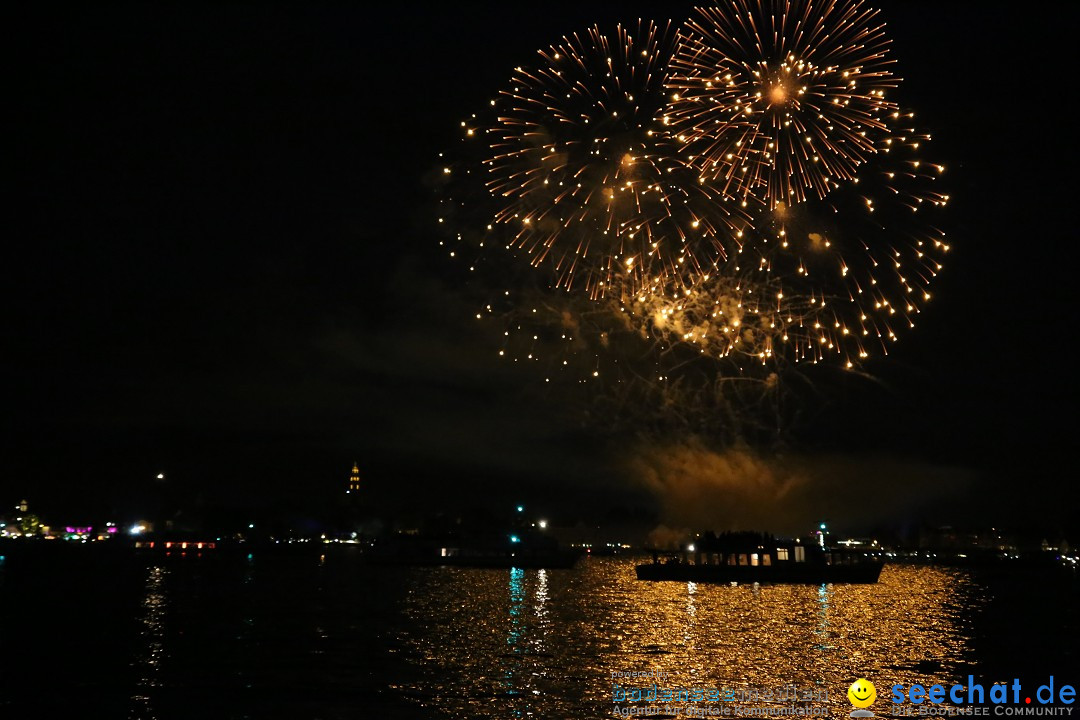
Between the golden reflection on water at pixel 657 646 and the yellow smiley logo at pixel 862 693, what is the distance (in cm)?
27

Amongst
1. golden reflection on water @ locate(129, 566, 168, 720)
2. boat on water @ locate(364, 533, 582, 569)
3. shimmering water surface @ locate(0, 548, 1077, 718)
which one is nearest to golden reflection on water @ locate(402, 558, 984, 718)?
shimmering water surface @ locate(0, 548, 1077, 718)

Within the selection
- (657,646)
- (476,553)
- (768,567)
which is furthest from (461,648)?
(476,553)

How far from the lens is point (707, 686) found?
74.7 feet

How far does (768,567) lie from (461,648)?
54677 millimetres

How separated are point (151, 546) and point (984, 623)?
575ft

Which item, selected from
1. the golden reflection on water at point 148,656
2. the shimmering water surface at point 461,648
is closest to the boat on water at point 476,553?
the shimmering water surface at point 461,648

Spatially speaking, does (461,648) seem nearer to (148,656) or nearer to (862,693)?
(148,656)

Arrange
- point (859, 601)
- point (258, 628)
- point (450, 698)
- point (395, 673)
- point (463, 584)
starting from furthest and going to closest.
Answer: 1. point (463, 584)
2. point (859, 601)
3. point (258, 628)
4. point (395, 673)
5. point (450, 698)

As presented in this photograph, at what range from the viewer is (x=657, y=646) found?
30719mm

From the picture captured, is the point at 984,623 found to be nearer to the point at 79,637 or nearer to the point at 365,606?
the point at 365,606

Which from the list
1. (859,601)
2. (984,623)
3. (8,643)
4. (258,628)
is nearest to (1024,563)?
(859,601)

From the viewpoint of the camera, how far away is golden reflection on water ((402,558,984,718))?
882 inches

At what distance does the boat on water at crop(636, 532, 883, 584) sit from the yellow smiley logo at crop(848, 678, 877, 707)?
5619 centimetres

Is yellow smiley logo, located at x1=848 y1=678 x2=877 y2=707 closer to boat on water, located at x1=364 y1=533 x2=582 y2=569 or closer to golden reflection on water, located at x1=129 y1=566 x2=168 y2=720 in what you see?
golden reflection on water, located at x1=129 y1=566 x2=168 y2=720
